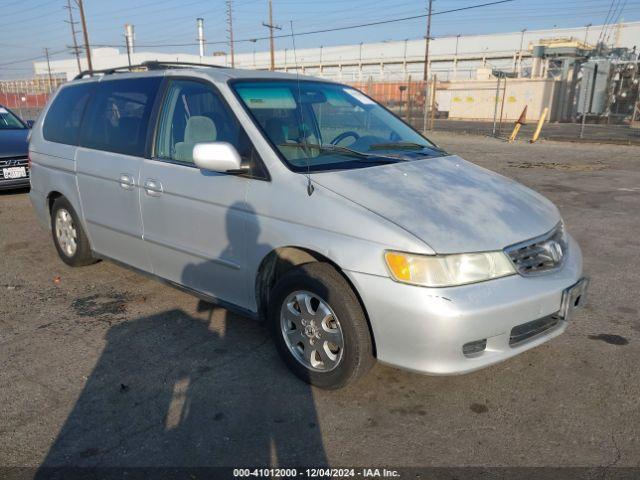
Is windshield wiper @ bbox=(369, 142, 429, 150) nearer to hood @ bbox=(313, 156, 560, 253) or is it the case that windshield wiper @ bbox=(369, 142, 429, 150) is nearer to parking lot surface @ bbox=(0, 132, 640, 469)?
hood @ bbox=(313, 156, 560, 253)

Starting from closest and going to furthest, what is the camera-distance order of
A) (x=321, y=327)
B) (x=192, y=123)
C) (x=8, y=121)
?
(x=321, y=327)
(x=192, y=123)
(x=8, y=121)

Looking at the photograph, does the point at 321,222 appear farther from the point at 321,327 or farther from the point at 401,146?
the point at 401,146

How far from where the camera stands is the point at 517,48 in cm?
6244

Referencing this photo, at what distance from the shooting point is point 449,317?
248 cm

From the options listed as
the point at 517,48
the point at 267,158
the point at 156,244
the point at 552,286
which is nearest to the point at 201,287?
the point at 156,244

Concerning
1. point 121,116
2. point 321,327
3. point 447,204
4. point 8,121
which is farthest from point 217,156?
point 8,121

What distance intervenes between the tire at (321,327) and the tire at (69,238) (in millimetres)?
2539

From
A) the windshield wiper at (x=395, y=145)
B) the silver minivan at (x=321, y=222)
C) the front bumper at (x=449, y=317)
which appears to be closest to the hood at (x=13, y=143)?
the silver minivan at (x=321, y=222)

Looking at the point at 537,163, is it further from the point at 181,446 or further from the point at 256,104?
the point at 181,446

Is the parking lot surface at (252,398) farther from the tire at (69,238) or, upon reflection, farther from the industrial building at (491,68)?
the industrial building at (491,68)

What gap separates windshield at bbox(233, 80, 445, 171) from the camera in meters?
3.30

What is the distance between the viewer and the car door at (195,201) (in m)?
3.30

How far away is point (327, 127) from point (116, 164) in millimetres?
1700

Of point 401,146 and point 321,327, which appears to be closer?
point 321,327
